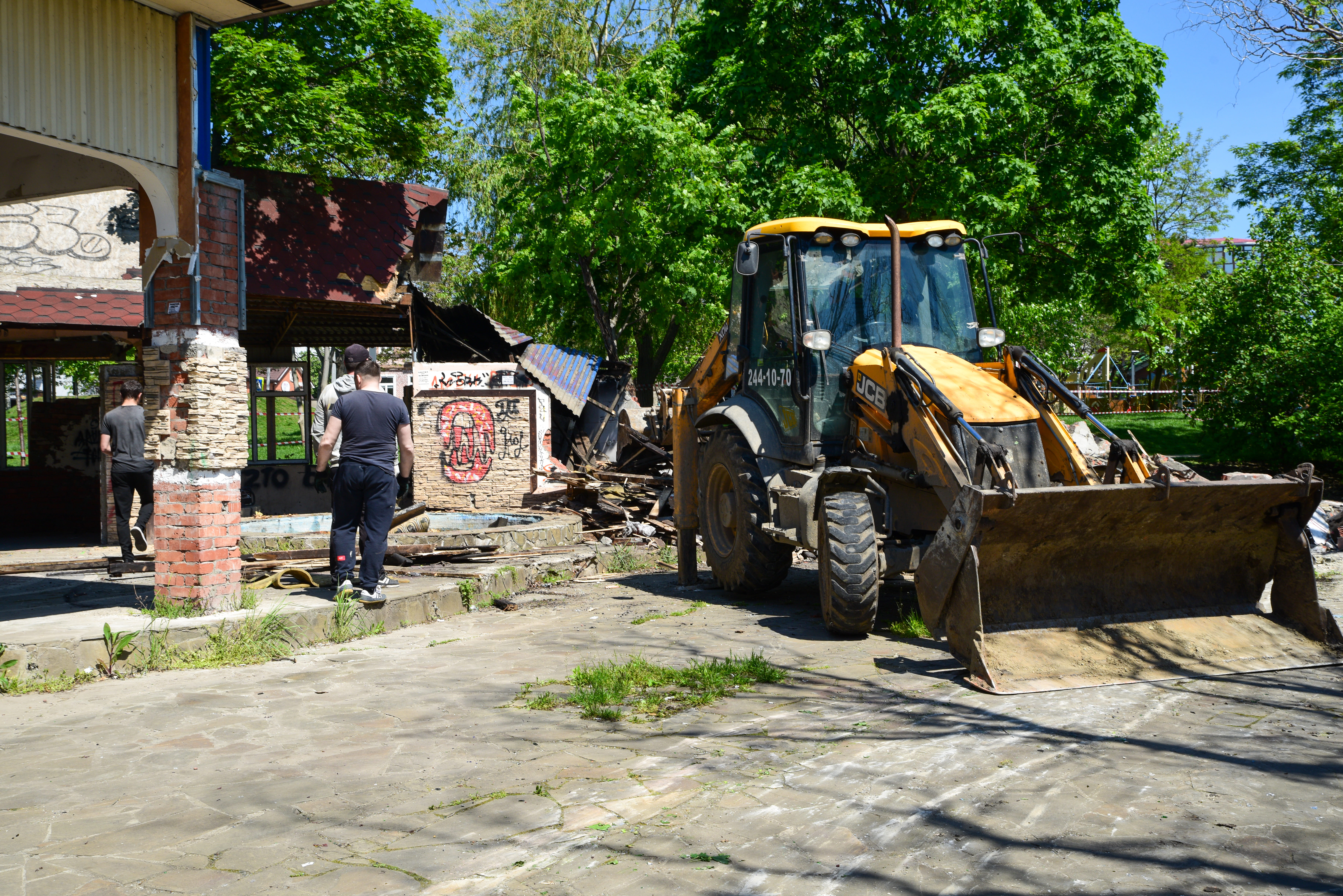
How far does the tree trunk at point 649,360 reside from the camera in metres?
28.3

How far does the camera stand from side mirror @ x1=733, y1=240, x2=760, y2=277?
8539 mm

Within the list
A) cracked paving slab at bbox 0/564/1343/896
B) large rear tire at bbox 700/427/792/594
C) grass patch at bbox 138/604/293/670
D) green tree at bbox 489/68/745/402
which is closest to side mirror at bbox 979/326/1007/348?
large rear tire at bbox 700/427/792/594

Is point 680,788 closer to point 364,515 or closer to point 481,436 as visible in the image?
point 364,515

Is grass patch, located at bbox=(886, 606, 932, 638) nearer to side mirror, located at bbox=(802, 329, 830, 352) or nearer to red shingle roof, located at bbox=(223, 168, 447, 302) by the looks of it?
side mirror, located at bbox=(802, 329, 830, 352)

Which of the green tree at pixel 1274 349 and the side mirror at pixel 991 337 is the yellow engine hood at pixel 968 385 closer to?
the side mirror at pixel 991 337

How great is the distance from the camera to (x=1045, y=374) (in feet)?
25.8

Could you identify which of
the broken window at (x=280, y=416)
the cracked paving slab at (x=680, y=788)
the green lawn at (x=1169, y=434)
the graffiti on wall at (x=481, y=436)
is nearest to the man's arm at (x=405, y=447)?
the cracked paving slab at (x=680, y=788)

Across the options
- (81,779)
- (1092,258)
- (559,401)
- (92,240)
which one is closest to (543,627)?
(81,779)

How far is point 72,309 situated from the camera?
44.4 ft

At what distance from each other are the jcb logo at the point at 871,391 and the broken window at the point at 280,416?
12124 millimetres

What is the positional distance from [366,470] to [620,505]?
7241 millimetres

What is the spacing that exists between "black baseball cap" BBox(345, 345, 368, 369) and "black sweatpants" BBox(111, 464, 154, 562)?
4216 millimetres

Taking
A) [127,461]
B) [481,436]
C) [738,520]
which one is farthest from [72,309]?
[738,520]

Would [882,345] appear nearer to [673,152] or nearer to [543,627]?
[543,627]
